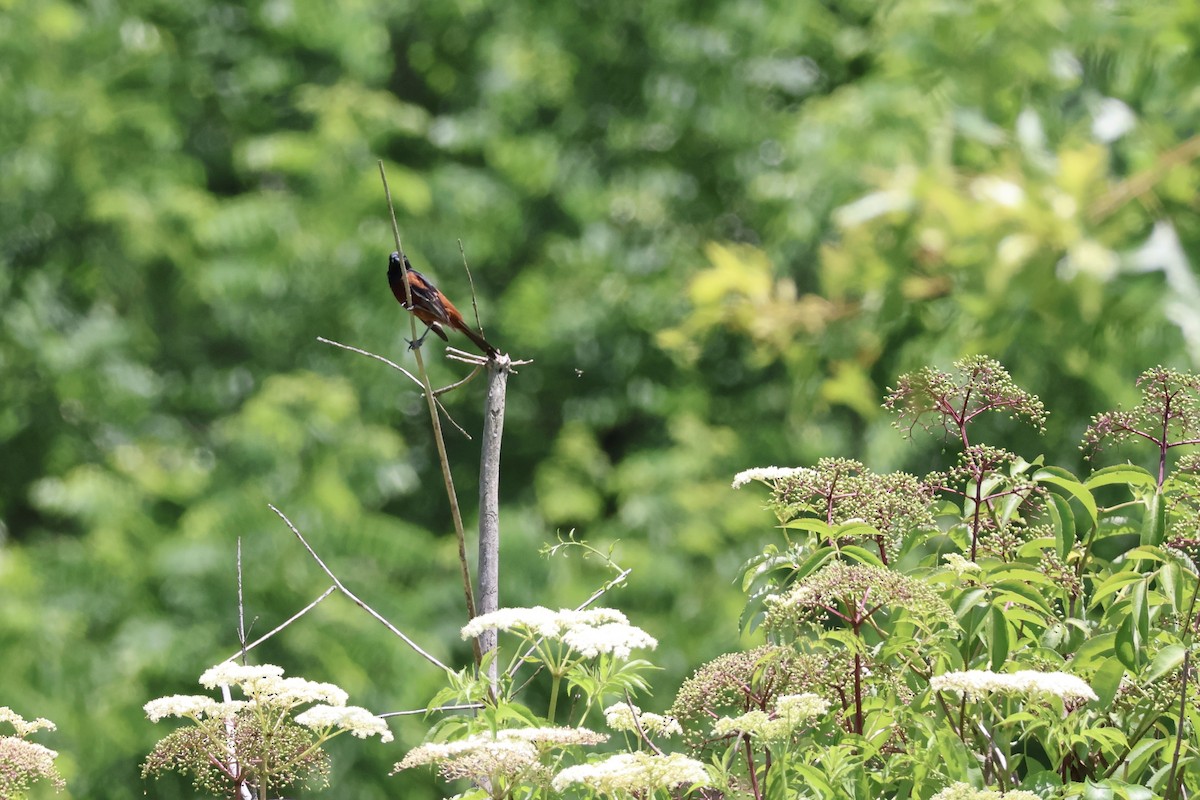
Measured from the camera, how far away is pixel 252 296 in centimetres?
873

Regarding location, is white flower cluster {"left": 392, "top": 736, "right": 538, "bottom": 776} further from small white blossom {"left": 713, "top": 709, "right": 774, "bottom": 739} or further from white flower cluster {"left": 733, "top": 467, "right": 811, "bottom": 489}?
white flower cluster {"left": 733, "top": 467, "right": 811, "bottom": 489}

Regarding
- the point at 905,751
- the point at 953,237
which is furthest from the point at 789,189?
the point at 953,237

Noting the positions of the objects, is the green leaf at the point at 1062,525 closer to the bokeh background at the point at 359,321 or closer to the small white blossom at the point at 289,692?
the small white blossom at the point at 289,692

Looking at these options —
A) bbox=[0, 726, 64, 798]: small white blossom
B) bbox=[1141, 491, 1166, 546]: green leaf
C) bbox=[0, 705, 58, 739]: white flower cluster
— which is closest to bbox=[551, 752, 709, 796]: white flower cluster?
bbox=[1141, 491, 1166, 546]: green leaf

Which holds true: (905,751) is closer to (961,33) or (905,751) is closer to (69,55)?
(961,33)

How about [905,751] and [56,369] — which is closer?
[905,751]

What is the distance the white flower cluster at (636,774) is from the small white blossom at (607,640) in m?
0.15

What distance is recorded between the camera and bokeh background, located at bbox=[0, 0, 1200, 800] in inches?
315

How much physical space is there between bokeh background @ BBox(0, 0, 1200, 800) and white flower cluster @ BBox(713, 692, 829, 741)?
5211 mm

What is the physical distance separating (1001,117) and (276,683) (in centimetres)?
115

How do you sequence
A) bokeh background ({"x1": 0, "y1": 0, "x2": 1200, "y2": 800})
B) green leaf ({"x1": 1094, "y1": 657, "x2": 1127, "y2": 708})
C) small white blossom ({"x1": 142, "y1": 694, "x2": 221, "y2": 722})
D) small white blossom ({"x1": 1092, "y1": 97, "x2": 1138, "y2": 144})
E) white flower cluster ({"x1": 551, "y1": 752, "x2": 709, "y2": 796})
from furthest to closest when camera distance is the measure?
bokeh background ({"x1": 0, "y1": 0, "x2": 1200, "y2": 800}), small white blossom ({"x1": 142, "y1": 694, "x2": 221, "y2": 722}), green leaf ({"x1": 1094, "y1": 657, "x2": 1127, "y2": 708}), white flower cluster ({"x1": 551, "y1": 752, "x2": 709, "y2": 796}), small white blossom ({"x1": 1092, "y1": 97, "x2": 1138, "y2": 144})

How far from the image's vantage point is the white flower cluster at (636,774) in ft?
5.26

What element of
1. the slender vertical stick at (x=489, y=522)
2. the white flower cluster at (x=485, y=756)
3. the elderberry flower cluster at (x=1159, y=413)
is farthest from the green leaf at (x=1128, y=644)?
the slender vertical stick at (x=489, y=522)

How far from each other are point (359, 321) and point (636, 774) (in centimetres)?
730
